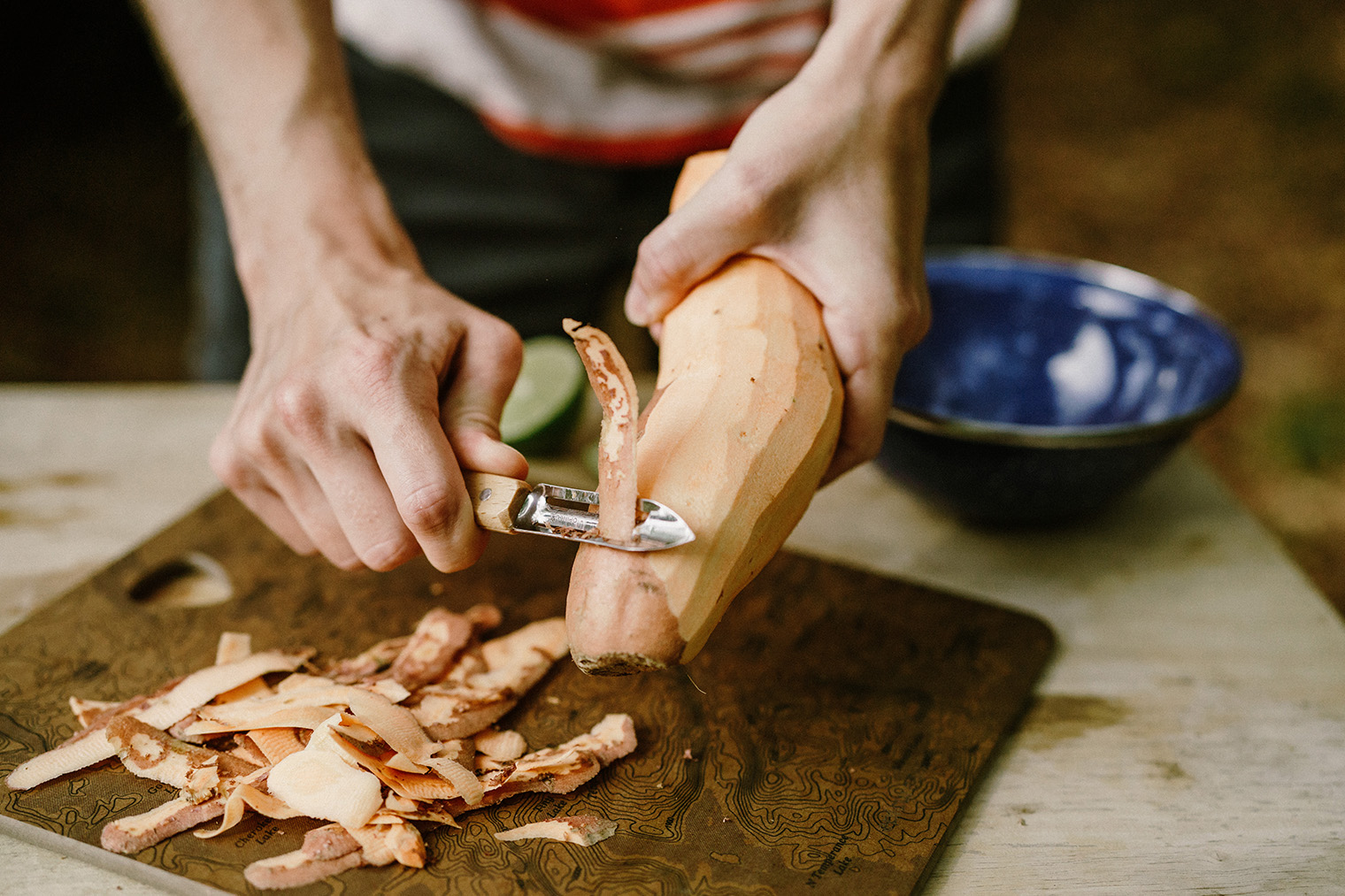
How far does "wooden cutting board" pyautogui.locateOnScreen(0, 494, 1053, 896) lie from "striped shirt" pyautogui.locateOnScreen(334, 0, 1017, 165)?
79 centimetres

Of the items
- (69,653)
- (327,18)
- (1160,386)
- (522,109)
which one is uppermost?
(327,18)

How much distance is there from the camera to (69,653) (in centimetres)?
120

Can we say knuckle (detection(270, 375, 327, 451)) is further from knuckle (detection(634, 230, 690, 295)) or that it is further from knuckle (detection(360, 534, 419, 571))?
knuckle (detection(634, 230, 690, 295))

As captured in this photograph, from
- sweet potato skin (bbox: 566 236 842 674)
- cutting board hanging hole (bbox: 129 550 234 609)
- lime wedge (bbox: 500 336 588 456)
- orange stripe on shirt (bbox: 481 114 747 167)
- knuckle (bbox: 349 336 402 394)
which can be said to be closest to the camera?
sweet potato skin (bbox: 566 236 842 674)

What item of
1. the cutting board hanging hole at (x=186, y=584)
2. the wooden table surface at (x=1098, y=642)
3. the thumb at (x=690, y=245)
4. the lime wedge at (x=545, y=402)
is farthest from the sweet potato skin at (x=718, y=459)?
the cutting board hanging hole at (x=186, y=584)

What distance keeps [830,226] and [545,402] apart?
2.31 ft

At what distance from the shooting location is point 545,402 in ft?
5.38

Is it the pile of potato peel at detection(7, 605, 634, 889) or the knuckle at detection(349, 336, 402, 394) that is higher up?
the knuckle at detection(349, 336, 402, 394)

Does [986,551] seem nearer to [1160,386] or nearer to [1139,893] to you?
[1160,386]

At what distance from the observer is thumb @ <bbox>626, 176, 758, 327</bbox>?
103 centimetres

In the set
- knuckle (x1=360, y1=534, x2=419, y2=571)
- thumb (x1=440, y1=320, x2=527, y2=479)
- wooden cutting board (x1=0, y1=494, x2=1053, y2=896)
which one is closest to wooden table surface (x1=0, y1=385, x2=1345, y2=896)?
wooden cutting board (x1=0, y1=494, x2=1053, y2=896)

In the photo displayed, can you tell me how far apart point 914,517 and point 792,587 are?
0.33 metres

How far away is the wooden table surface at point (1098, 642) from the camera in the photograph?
1.01 metres

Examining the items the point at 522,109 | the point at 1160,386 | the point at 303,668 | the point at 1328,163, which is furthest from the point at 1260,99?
the point at 303,668
